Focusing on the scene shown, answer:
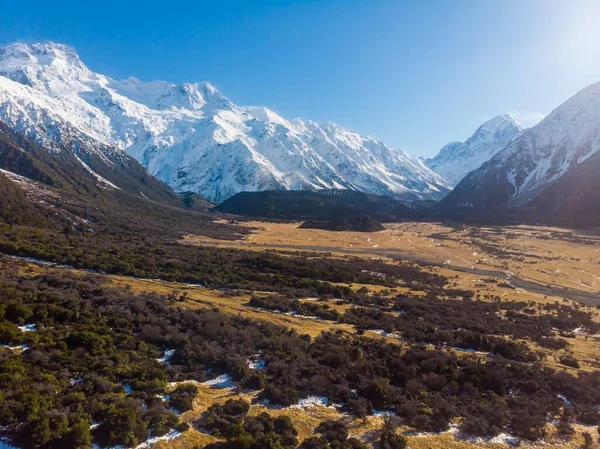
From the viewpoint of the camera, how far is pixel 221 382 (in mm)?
23297

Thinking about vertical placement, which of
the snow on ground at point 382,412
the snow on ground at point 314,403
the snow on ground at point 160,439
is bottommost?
the snow on ground at point 382,412

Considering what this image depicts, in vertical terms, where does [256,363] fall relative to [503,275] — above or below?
above

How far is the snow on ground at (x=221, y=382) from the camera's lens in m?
22.8

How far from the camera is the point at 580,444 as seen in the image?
19844mm

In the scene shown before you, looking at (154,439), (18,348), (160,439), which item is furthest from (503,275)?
(18,348)

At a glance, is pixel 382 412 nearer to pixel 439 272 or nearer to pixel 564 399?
pixel 564 399

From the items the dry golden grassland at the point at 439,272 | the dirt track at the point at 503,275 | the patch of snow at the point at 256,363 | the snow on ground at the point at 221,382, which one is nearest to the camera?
the dry golden grassland at the point at 439,272

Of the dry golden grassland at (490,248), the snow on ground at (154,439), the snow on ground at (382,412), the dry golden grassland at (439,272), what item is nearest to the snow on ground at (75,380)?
the snow on ground at (154,439)

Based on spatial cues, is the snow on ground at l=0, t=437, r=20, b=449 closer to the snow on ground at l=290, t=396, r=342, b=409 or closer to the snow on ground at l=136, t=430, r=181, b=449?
the snow on ground at l=136, t=430, r=181, b=449

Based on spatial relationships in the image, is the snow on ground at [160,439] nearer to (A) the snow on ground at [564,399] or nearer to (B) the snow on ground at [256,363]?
(B) the snow on ground at [256,363]

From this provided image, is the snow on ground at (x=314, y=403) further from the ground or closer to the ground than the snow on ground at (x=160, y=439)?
closer to the ground

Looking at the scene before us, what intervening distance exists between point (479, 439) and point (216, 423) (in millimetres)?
12986

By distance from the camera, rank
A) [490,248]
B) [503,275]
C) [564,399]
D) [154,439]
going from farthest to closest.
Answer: [490,248]
[503,275]
[564,399]
[154,439]

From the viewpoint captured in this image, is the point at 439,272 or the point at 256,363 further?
the point at 439,272
